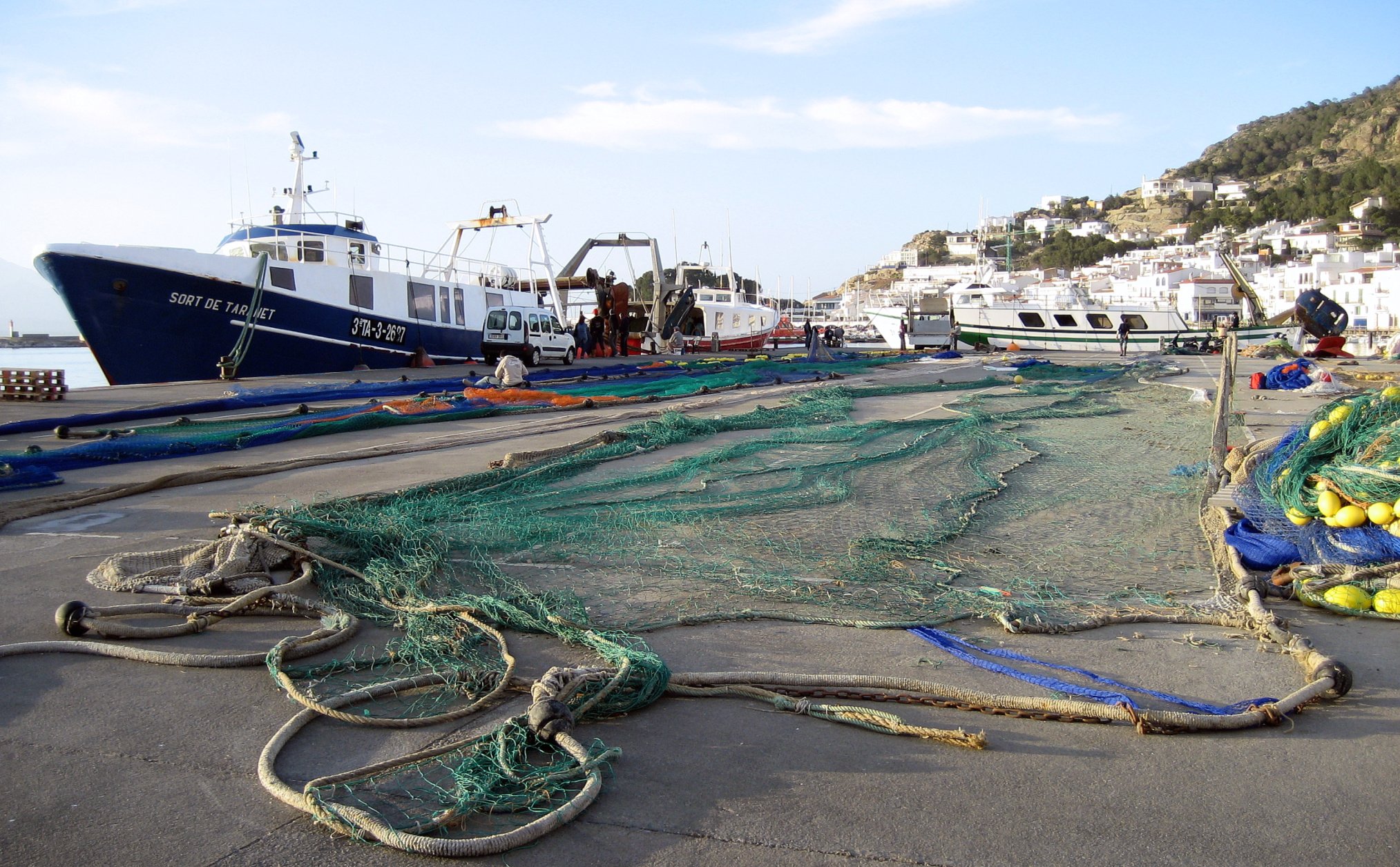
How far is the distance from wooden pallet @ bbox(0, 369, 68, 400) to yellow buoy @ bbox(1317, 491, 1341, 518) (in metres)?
15.1

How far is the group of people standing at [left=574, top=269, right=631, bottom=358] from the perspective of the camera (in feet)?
99.3

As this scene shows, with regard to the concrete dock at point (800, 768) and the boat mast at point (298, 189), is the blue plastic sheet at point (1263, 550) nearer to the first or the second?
the concrete dock at point (800, 768)

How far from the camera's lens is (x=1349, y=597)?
388cm

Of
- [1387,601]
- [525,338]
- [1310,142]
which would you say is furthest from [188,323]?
[1310,142]

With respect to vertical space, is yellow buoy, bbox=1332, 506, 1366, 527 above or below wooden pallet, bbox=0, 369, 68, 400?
below

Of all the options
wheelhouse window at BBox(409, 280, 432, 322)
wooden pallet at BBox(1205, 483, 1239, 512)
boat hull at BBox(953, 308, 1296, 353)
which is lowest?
wooden pallet at BBox(1205, 483, 1239, 512)

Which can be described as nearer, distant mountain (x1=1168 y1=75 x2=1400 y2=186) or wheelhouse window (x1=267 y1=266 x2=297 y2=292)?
wheelhouse window (x1=267 y1=266 x2=297 y2=292)

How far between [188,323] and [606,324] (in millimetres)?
15798

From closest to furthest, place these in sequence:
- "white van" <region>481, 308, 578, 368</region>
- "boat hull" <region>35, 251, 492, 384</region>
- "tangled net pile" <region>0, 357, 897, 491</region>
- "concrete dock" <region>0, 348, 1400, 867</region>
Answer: "concrete dock" <region>0, 348, 1400, 867</region>, "tangled net pile" <region>0, 357, 897, 491</region>, "boat hull" <region>35, 251, 492, 384</region>, "white van" <region>481, 308, 578, 368</region>

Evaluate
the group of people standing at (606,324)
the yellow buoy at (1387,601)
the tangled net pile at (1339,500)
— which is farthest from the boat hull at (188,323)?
the yellow buoy at (1387,601)

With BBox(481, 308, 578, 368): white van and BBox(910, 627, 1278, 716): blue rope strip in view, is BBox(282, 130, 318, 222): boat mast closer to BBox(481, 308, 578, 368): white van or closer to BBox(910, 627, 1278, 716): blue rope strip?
BBox(481, 308, 578, 368): white van

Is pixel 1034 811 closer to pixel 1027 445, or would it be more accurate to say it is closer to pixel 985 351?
pixel 1027 445

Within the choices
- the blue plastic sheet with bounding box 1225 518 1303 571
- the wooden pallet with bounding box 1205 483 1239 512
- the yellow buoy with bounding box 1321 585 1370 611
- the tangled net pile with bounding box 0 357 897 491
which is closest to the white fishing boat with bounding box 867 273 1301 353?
the tangled net pile with bounding box 0 357 897 491

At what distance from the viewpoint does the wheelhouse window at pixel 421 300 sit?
76.5 ft
